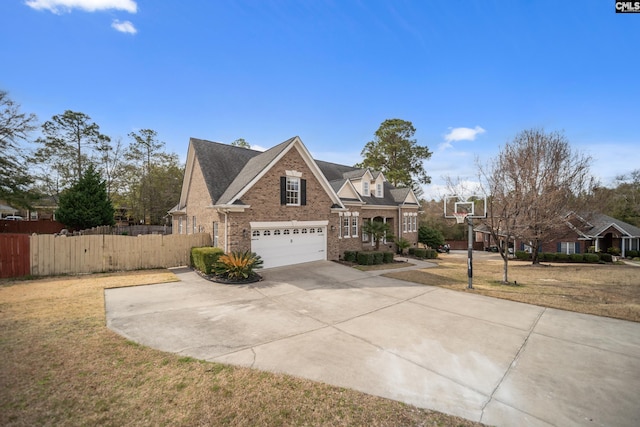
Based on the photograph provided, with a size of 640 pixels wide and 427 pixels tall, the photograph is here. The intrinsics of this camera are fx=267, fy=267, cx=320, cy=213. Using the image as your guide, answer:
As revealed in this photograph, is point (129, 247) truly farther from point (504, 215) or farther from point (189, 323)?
point (504, 215)

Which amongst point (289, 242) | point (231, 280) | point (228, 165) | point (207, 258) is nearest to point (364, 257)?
point (289, 242)

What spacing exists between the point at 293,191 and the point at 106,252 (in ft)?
31.4

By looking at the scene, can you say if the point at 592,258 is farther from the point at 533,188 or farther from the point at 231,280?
the point at 231,280

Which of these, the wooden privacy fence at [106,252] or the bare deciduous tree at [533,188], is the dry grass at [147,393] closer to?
the wooden privacy fence at [106,252]

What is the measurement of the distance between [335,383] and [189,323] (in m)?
4.35

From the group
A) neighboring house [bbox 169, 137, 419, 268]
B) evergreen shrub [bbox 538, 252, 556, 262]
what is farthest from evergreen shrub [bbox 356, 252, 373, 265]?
evergreen shrub [bbox 538, 252, 556, 262]

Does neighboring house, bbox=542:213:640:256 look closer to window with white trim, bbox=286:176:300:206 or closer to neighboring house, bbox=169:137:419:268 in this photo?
neighboring house, bbox=169:137:419:268

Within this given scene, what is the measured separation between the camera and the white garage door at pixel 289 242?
1398cm

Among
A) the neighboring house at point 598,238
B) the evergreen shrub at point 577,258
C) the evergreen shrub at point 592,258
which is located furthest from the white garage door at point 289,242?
the evergreen shrub at point 592,258

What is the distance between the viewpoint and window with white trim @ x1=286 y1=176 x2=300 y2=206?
49.6ft

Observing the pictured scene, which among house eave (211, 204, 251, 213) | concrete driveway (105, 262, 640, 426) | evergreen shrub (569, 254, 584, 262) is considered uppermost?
house eave (211, 204, 251, 213)

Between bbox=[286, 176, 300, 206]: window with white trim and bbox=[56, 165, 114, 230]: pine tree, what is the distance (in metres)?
20.0

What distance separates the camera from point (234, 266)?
11453 mm

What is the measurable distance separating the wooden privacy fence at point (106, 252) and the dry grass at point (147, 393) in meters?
7.70
